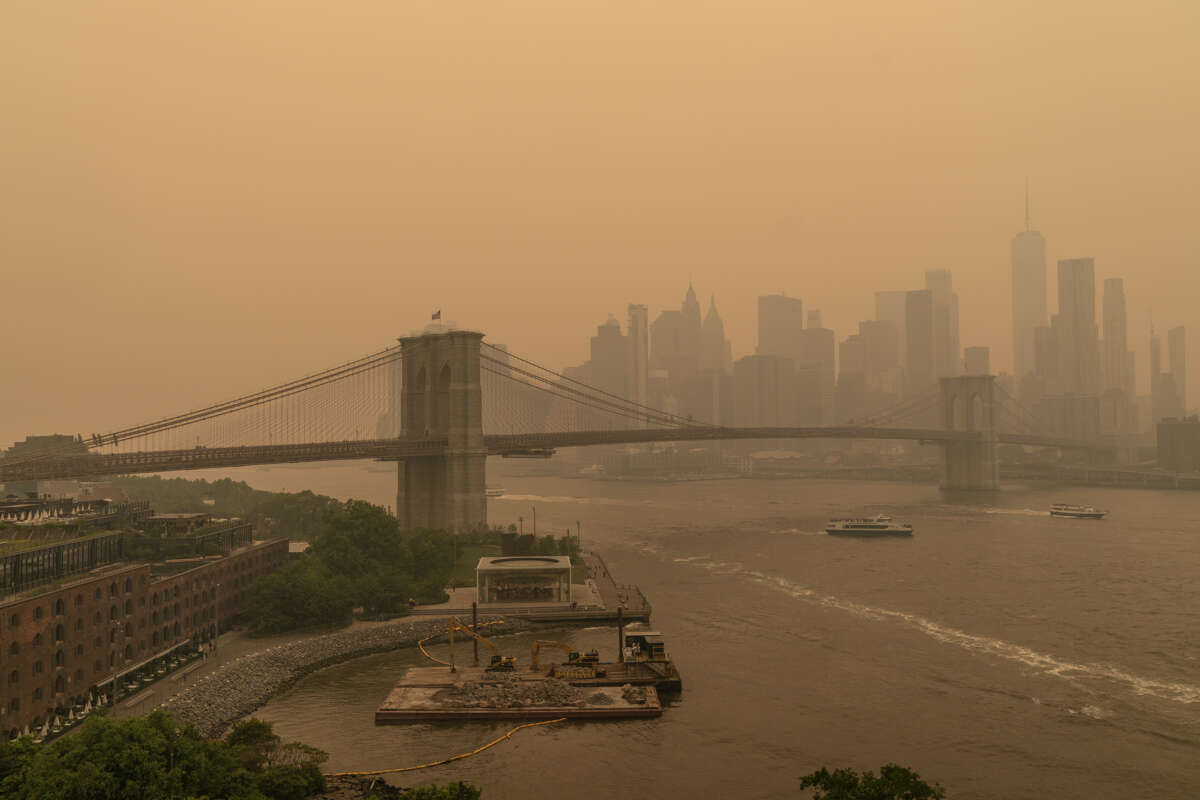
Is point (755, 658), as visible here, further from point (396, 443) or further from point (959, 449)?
point (959, 449)

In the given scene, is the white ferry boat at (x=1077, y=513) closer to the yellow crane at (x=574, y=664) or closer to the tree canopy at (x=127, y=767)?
the yellow crane at (x=574, y=664)

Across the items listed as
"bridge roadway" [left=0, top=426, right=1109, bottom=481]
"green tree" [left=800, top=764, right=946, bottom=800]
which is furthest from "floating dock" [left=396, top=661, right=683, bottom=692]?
"bridge roadway" [left=0, top=426, right=1109, bottom=481]

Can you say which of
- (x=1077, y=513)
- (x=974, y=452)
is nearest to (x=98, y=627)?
(x=1077, y=513)

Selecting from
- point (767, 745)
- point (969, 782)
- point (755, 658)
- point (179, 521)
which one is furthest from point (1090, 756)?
point (179, 521)

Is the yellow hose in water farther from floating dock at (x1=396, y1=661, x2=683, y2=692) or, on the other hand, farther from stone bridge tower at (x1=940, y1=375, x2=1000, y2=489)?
stone bridge tower at (x1=940, y1=375, x2=1000, y2=489)

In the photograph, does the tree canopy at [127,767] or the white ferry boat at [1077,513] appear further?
the white ferry boat at [1077,513]

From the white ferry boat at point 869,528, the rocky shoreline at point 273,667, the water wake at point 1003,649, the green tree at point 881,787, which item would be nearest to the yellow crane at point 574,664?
the rocky shoreline at point 273,667
